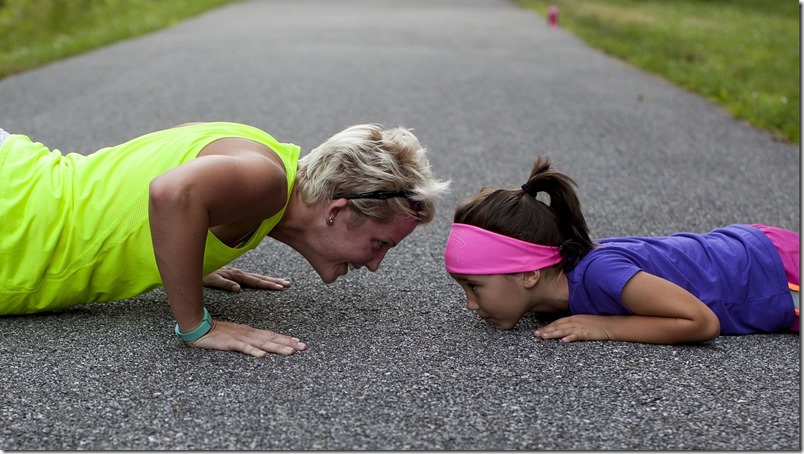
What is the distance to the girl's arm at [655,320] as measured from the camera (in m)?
2.97

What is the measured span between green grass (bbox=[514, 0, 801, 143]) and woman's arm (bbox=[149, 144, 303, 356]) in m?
Answer: 5.42

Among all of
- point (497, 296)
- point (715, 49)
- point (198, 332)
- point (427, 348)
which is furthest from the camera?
point (715, 49)

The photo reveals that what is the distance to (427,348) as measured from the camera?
119 inches

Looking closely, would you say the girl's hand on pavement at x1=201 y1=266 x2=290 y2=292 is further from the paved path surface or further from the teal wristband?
the teal wristband

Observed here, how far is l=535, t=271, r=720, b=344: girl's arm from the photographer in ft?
9.75

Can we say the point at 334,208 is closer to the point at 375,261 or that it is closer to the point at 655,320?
the point at 375,261

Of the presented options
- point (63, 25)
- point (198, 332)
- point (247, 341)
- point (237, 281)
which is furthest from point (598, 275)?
point (63, 25)

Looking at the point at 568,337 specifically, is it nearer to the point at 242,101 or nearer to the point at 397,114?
the point at 397,114

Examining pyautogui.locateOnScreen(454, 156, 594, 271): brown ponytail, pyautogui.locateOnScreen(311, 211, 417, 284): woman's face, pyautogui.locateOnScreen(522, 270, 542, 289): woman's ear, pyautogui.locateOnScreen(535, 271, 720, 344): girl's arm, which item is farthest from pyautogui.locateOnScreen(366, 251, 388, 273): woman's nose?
pyautogui.locateOnScreen(535, 271, 720, 344): girl's arm

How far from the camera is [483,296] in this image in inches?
123

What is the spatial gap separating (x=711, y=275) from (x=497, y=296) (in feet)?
2.46

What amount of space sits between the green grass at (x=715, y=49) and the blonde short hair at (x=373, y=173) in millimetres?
5006

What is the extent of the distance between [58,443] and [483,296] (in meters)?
1.40

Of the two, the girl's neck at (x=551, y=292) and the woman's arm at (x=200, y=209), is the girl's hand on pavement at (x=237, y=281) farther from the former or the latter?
the girl's neck at (x=551, y=292)
